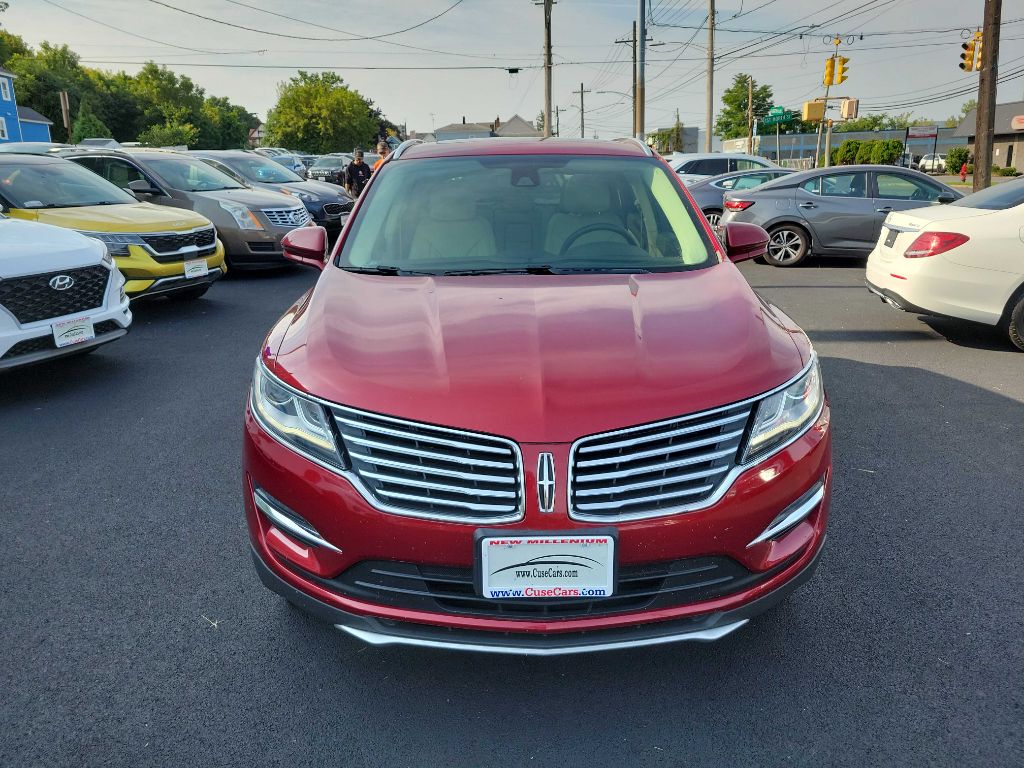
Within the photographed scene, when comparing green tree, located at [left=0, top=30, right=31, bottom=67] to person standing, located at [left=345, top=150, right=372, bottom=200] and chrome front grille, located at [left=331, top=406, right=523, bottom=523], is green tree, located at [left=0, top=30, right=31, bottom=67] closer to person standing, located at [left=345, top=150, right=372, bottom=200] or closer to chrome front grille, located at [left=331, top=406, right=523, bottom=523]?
person standing, located at [left=345, top=150, right=372, bottom=200]

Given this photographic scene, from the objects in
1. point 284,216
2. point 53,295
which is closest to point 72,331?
point 53,295

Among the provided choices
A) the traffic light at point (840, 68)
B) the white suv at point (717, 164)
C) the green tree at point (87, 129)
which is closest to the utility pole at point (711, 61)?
the traffic light at point (840, 68)

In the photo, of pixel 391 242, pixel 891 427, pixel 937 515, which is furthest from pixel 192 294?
pixel 937 515

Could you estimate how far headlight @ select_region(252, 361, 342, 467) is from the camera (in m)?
2.25

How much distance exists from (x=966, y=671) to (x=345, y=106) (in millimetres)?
86777

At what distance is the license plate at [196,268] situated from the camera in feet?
27.9

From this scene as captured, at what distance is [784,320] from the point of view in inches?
116

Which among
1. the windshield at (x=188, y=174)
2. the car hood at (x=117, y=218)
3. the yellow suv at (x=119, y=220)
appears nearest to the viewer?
the car hood at (x=117, y=218)

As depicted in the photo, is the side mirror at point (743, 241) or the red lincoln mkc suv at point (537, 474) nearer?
the red lincoln mkc suv at point (537, 474)

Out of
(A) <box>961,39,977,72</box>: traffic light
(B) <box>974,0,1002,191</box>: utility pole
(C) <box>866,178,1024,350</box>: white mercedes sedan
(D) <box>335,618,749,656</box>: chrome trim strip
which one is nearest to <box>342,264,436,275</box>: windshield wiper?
(D) <box>335,618,749,656</box>: chrome trim strip

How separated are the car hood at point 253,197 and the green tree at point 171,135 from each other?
221 ft

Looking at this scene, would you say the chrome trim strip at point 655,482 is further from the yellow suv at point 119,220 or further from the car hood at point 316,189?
the car hood at point 316,189

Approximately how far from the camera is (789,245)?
11.8m

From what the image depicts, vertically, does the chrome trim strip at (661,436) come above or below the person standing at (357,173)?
below
